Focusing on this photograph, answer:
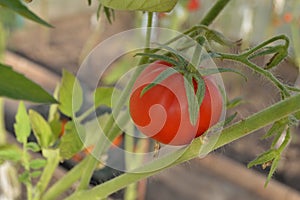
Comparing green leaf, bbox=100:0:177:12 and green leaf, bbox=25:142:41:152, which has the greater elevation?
green leaf, bbox=100:0:177:12

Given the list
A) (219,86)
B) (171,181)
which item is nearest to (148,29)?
(219,86)

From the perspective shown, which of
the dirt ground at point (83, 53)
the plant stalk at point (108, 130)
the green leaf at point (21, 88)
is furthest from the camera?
the dirt ground at point (83, 53)

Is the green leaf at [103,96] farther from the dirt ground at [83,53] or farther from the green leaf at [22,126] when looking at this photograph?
the dirt ground at [83,53]

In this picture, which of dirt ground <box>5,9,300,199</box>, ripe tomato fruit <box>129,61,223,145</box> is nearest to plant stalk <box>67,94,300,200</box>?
ripe tomato fruit <box>129,61,223,145</box>

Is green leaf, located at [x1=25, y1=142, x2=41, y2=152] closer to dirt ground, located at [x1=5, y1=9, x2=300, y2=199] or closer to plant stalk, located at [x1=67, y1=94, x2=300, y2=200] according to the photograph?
plant stalk, located at [x1=67, y1=94, x2=300, y2=200]

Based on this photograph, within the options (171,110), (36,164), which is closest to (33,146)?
(36,164)

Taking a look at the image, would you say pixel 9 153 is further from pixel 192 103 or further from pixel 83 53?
pixel 83 53

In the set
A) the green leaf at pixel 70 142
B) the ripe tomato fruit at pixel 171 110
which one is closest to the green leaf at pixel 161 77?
the ripe tomato fruit at pixel 171 110
